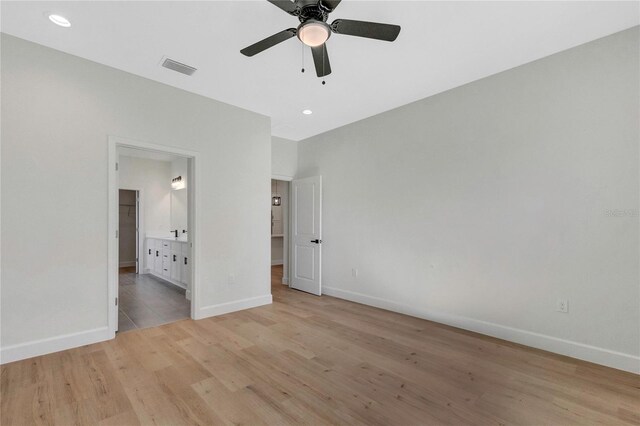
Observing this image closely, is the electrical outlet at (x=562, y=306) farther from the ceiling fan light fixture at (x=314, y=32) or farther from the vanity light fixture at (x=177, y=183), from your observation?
the vanity light fixture at (x=177, y=183)

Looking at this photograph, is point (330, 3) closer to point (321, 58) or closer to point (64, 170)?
point (321, 58)

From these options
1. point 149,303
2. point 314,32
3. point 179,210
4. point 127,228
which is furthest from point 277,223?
point 314,32

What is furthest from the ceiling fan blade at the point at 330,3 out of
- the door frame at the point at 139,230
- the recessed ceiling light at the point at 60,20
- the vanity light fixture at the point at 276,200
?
the vanity light fixture at the point at 276,200

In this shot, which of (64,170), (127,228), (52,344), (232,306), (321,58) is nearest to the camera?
(321,58)

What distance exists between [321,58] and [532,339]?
3.37m

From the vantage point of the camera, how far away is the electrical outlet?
113 inches

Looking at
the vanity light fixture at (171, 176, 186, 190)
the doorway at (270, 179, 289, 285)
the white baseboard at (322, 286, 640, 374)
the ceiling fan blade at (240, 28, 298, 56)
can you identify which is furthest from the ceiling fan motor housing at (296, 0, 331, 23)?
the doorway at (270, 179, 289, 285)

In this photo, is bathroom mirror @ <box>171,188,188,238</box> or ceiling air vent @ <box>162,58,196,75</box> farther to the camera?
bathroom mirror @ <box>171,188,188,238</box>

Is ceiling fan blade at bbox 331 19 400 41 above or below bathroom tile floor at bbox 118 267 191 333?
above

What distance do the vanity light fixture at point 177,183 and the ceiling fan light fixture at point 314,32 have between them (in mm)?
5309

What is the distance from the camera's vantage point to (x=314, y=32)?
2.02m

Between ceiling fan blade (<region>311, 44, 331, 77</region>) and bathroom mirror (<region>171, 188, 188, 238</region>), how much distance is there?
5.02 metres

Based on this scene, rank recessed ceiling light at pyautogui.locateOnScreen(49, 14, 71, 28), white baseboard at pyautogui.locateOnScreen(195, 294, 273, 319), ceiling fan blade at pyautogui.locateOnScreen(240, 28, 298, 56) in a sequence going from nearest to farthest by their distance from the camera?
ceiling fan blade at pyautogui.locateOnScreen(240, 28, 298, 56)
recessed ceiling light at pyautogui.locateOnScreen(49, 14, 71, 28)
white baseboard at pyautogui.locateOnScreen(195, 294, 273, 319)

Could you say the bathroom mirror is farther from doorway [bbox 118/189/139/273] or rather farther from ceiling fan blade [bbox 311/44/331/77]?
ceiling fan blade [bbox 311/44/331/77]
